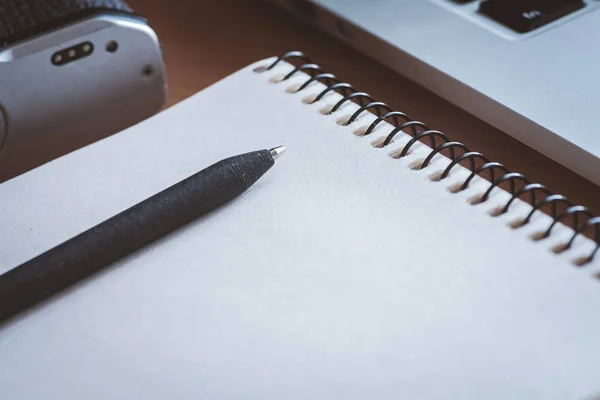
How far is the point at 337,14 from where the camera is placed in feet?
2.21

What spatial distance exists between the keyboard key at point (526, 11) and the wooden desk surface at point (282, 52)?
0.25ft

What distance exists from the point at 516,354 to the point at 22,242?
282 millimetres

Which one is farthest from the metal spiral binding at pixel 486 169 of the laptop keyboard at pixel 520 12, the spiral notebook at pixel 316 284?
the laptop keyboard at pixel 520 12

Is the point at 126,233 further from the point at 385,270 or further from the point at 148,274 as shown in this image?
the point at 385,270

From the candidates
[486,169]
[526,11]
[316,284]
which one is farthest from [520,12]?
[316,284]

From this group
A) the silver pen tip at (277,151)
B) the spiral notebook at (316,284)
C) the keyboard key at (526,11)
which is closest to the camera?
the spiral notebook at (316,284)

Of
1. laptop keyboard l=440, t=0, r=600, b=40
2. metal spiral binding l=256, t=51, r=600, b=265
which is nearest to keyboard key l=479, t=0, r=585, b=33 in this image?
laptop keyboard l=440, t=0, r=600, b=40

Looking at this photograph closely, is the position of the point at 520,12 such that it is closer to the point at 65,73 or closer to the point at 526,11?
the point at 526,11

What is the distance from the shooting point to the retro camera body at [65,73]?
56 cm

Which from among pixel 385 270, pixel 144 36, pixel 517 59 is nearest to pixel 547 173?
pixel 517 59

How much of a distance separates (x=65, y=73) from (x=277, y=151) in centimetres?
17

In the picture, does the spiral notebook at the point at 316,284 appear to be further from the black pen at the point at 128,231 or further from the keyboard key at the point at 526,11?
the keyboard key at the point at 526,11

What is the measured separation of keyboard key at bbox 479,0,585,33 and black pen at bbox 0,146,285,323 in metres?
0.24

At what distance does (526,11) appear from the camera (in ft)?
2.11
